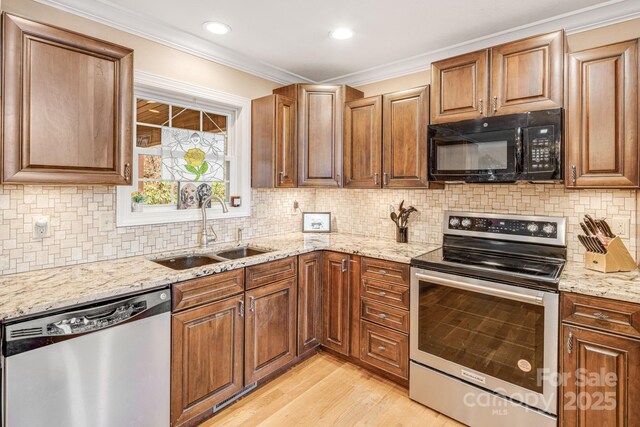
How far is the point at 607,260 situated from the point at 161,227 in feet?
9.24

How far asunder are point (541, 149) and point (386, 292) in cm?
134

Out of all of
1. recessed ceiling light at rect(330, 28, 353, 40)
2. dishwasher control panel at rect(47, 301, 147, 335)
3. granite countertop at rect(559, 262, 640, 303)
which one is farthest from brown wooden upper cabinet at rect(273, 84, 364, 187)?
granite countertop at rect(559, 262, 640, 303)

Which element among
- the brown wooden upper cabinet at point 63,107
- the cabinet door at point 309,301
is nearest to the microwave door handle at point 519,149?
the cabinet door at point 309,301

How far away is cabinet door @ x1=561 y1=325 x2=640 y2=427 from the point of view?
5.17 feet

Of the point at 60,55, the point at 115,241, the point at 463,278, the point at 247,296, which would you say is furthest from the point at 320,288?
the point at 60,55

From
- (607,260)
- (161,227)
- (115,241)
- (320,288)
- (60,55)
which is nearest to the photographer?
(60,55)

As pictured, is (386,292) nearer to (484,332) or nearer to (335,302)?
(335,302)

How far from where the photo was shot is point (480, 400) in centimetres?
200

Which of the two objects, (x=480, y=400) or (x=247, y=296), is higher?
(x=247, y=296)

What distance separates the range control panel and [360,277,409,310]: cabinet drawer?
0.72 m

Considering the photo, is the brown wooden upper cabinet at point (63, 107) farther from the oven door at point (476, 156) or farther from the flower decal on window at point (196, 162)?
the oven door at point (476, 156)

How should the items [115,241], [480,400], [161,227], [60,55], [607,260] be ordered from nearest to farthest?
1. [60,55]
2. [607,260]
3. [480,400]
4. [115,241]
5. [161,227]

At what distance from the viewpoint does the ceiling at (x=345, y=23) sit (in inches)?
80.3

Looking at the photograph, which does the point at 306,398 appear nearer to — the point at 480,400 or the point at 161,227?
the point at 480,400
